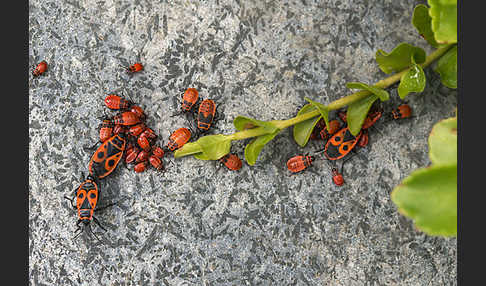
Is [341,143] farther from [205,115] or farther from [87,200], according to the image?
[87,200]

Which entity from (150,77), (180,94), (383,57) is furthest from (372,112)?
(150,77)

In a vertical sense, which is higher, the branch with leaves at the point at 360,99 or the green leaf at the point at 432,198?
the branch with leaves at the point at 360,99

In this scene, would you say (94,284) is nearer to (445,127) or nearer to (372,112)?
(372,112)

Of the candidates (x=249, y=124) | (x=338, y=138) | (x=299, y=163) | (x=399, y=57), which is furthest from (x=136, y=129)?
(x=399, y=57)

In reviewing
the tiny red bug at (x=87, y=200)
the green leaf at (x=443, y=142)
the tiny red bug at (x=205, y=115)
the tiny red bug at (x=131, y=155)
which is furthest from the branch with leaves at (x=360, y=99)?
the green leaf at (x=443, y=142)

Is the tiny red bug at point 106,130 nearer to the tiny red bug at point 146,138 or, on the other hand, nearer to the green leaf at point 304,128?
the tiny red bug at point 146,138

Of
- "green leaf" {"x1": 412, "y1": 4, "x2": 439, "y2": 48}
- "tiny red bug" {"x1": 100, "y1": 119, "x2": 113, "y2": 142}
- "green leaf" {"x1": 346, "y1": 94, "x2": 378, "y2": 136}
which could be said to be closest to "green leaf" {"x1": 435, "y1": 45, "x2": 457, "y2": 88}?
"green leaf" {"x1": 412, "y1": 4, "x2": 439, "y2": 48}
